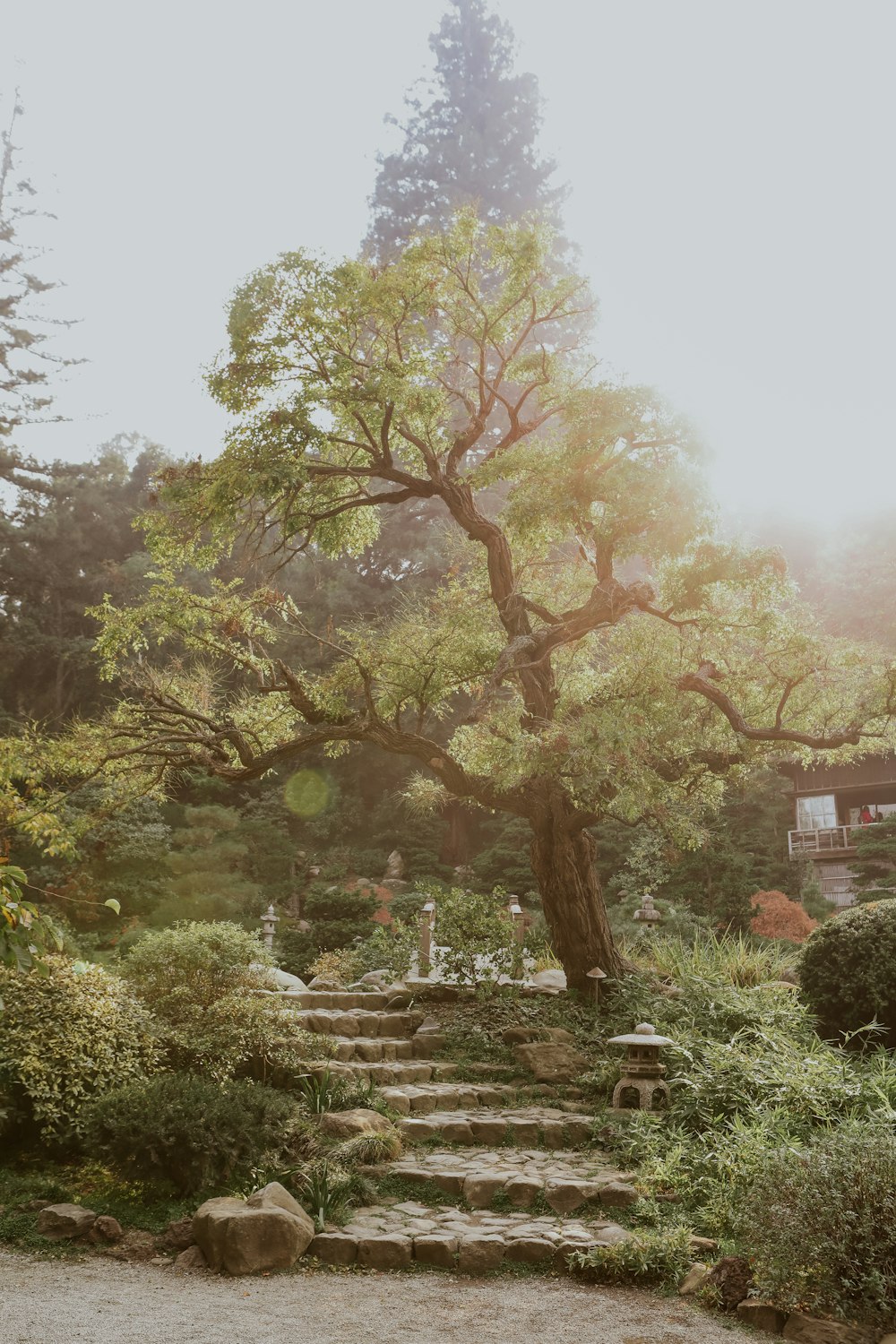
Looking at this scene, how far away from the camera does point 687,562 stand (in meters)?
10.2

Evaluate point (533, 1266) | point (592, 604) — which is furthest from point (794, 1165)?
point (592, 604)

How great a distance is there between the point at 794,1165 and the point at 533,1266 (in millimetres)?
1411

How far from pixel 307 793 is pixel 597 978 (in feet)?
39.5

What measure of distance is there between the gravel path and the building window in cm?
1765

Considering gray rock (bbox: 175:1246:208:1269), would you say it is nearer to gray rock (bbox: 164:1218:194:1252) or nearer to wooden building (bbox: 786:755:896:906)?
gray rock (bbox: 164:1218:194:1252)

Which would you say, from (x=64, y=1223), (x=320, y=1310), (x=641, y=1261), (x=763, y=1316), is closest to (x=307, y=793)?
(x=64, y=1223)

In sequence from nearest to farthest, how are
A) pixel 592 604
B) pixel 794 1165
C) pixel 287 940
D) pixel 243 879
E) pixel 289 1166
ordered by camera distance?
pixel 794 1165 → pixel 289 1166 → pixel 592 604 → pixel 287 940 → pixel 243 879

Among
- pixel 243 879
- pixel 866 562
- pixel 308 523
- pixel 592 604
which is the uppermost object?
pixel 866 562

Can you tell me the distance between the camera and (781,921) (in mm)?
15047

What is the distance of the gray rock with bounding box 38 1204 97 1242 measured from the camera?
5012mm

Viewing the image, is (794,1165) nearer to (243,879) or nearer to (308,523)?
(308,523)

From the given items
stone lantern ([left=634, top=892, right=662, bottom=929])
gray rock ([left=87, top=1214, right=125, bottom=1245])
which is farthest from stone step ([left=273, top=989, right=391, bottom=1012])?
gray rock ([left=87, top=1214, right=125, bottom=1245])

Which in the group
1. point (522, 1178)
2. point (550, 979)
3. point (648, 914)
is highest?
point (648, 914)

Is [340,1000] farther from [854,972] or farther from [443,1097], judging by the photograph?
[854,972]
